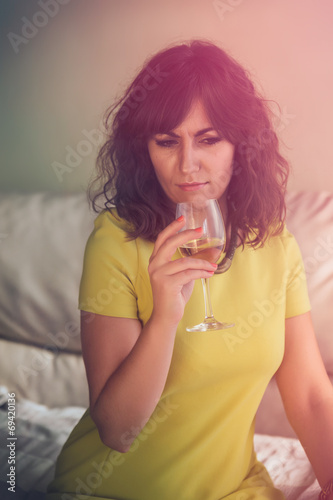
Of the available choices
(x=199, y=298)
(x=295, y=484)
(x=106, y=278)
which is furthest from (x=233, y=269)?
(x=295, y=484)

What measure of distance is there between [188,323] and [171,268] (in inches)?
6.5

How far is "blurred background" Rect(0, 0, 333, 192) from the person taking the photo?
30.6 inches

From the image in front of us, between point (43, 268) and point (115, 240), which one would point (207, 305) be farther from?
point (43, 268)

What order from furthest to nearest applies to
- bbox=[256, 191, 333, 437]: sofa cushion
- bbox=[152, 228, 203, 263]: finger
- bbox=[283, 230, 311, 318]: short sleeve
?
bbox=[256, 191, 333, 437]: sofa cushion
bbox=[283, 230, 311, 318]: short sleeve
bbox=[152, 228, 203, 263]: finger

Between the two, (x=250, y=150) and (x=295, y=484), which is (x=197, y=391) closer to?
(x=295, y=484)

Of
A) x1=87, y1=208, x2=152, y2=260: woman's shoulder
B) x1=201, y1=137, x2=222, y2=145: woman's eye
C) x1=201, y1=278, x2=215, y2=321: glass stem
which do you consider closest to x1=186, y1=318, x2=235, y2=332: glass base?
x1=201, y1=278, x2=215, y2=321: glass stem

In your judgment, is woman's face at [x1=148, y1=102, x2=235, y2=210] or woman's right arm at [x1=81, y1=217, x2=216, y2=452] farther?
woman's face at [x1=148, y1=102, x2=235, y2=210]

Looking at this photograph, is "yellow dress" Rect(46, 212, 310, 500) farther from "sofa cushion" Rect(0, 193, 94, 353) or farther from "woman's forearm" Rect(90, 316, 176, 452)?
"sofa cushion" Rect(0, 193, 94, 353)

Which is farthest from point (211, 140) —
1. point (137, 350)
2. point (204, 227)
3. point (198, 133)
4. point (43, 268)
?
point (43, 268)

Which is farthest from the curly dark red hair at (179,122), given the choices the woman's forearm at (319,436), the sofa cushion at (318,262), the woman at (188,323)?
the woman's forearm at (319,436)

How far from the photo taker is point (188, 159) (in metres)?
0.68

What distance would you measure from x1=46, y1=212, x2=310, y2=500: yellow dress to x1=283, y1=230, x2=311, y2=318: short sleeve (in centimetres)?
2

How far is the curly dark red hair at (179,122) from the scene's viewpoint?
71 centimetres

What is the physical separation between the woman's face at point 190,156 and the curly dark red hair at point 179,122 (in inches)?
0.4
